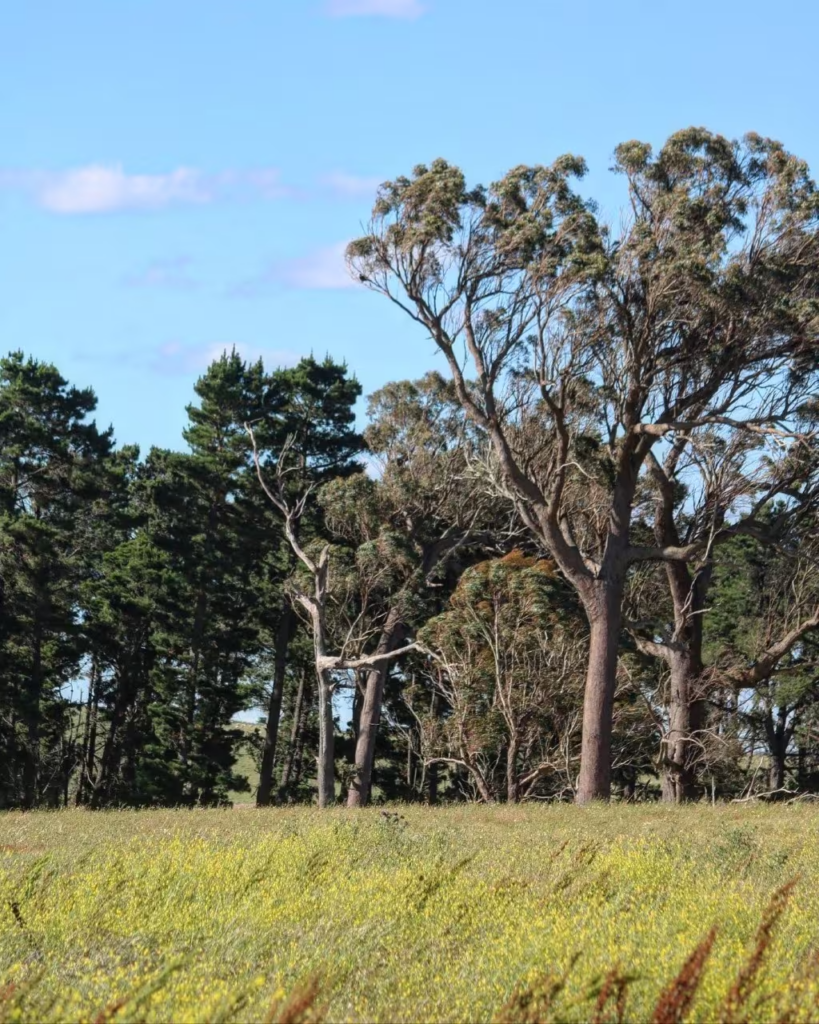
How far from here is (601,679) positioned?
27281 millimetres

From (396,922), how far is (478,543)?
33.1 m

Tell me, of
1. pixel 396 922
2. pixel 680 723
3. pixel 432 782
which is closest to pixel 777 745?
pixel 432 782

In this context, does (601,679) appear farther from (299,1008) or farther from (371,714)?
(299,1008)

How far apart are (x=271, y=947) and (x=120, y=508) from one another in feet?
153

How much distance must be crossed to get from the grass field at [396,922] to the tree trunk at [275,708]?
30.4 m

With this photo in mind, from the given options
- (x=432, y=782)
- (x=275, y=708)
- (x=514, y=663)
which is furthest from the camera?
(x=432, y=782)

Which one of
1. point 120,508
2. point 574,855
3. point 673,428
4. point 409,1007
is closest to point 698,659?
point 673,428

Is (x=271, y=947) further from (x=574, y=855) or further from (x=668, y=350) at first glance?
(x=668, y=350)

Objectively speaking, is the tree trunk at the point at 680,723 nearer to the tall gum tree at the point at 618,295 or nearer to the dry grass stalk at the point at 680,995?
the tall gum tree at the point at 618,295

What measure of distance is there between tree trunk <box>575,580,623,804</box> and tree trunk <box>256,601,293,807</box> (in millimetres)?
21203

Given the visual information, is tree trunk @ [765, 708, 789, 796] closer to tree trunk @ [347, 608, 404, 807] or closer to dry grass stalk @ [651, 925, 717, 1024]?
tree trunk @ [347, 608, 404, 807]

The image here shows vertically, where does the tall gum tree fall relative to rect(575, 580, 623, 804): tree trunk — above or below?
above

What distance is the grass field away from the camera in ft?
24.5

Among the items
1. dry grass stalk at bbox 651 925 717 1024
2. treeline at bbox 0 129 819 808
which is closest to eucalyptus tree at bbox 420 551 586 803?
treeline at bbox 0 129 819 808
